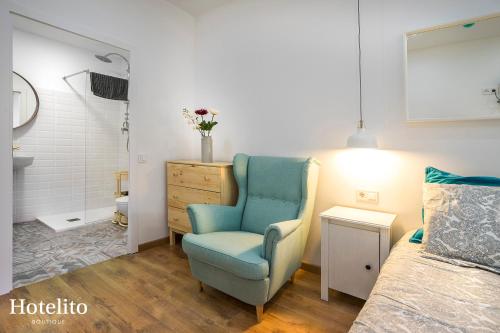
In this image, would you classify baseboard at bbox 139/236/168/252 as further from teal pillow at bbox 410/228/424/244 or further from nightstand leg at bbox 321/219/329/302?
teal pillow at bbox 410/228/424/244

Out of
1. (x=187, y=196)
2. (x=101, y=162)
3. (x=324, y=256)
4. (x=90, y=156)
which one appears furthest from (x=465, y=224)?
(x=90, y=156)

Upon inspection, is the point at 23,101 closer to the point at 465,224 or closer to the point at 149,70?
the point at 149,70

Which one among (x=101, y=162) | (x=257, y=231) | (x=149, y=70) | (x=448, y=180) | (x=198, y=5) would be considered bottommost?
(x=257, y=231)

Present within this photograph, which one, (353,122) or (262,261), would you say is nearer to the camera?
(262,261)

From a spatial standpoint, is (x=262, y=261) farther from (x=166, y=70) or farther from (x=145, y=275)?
(x=166, y=70)

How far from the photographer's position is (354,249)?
1746 mm

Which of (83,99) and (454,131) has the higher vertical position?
(83,99)

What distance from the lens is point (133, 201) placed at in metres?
2.72

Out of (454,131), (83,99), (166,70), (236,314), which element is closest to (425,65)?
(454,131)

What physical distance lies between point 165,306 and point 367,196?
171cm

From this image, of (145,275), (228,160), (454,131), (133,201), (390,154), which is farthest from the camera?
(228,160)

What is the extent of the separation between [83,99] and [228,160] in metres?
2.50

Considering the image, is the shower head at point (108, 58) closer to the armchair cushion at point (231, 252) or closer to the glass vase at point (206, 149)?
the glass vase at point (206, 149)

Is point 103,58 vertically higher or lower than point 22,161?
higher
